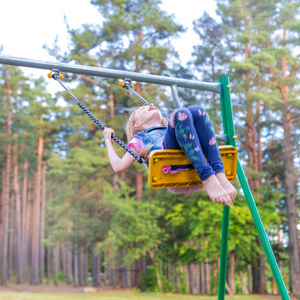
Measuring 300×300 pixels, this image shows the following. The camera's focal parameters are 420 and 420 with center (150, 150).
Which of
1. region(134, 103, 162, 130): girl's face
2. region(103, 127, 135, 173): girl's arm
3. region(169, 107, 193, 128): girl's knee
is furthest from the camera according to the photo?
region(134, 103, 162, 130): girl's face

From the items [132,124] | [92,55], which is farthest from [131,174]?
[132,124]

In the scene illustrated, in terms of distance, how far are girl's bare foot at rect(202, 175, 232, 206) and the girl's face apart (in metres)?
0.89

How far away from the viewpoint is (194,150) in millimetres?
2305

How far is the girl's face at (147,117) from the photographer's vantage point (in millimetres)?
3023

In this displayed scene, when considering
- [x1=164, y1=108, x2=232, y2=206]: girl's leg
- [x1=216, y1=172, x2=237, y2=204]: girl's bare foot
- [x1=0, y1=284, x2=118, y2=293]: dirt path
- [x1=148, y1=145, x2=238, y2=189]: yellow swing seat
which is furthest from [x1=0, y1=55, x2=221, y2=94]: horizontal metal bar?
[x1=0, y1=284, x2=118, y2=293]: dirt path

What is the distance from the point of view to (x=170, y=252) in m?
15.0

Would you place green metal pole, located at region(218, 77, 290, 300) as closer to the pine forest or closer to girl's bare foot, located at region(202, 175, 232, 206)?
girl's bare foot, located at region(202, 175, 232, 206)

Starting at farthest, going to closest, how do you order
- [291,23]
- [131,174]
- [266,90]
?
[131,174], [266,90], [291,23]

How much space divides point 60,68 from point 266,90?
1194 centimetres

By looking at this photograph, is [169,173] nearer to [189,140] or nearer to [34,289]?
[189,140]

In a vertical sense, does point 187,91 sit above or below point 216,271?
above

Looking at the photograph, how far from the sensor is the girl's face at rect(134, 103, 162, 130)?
9.92 ft

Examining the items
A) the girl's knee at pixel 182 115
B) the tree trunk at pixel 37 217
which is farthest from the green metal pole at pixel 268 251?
the tree trunk at pixel 37 217

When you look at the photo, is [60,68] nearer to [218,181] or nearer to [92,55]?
[218,181]
